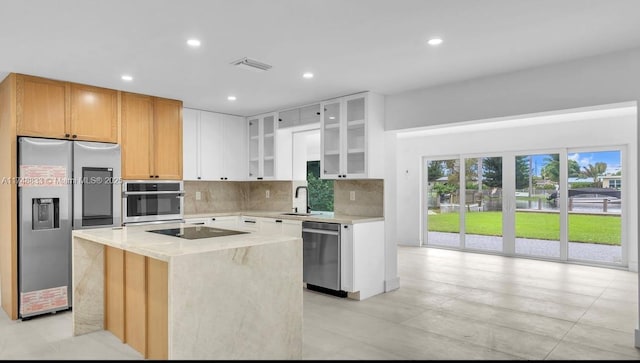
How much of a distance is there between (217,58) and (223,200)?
3.35m

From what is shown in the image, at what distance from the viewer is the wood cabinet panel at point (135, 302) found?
285 centimetres

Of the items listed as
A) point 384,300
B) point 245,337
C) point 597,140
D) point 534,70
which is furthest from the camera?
point 597,140

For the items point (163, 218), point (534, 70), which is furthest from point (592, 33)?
point (163, 218)

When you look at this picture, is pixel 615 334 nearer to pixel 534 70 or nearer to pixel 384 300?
pixel 384 300

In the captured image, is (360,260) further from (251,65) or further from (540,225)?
(540,225)

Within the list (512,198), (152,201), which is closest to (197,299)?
(152,201)

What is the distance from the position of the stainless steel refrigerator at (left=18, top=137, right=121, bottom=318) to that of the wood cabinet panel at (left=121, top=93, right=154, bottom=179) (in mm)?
315

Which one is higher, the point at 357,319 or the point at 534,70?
the point at 534,70

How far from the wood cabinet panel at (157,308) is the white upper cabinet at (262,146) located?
3.29 meters

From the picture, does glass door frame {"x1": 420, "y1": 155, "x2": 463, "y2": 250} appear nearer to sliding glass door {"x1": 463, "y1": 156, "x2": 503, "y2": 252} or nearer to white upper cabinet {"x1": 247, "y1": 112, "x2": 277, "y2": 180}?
sliding glass door {"x1": 463, "y1": 156, "x2": 503, "y2": 252}

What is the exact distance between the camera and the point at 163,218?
4.88 meters

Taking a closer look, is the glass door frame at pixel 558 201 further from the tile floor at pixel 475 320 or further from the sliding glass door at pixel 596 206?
the tile floor at pixel 475 320

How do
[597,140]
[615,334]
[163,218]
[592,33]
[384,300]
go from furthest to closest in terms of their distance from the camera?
[597,140], [163,218], [384,300], [615,334], [592,33]

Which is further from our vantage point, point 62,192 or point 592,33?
point 62,192
